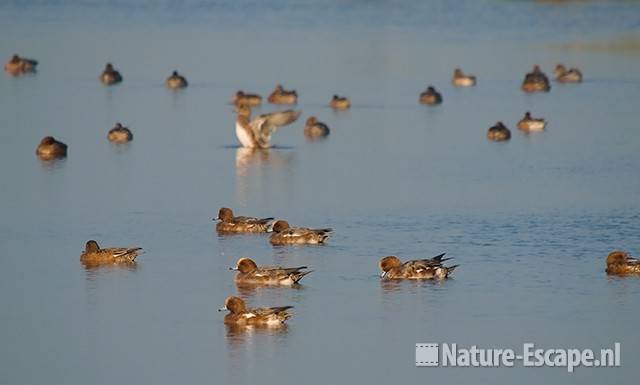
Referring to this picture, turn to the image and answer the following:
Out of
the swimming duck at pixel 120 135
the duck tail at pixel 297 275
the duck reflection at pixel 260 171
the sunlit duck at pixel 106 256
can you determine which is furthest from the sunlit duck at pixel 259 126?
the duck tail at pixel 297 275

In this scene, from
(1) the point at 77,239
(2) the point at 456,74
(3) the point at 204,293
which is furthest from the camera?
(2) the point at 456,74

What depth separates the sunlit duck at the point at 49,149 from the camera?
98.3 feet

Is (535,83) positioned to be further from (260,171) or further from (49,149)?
(49,149)

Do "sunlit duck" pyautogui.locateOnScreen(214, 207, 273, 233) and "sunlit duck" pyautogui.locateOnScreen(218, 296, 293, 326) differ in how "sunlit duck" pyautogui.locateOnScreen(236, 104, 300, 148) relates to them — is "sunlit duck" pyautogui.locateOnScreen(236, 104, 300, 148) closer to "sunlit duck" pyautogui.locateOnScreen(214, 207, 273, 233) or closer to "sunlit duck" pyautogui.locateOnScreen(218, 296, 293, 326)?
"sunlit duck" pyautogui.locateOnScreen(214, 207, 273, 233)

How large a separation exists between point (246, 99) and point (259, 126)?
5.41 metres

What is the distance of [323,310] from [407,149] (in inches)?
508

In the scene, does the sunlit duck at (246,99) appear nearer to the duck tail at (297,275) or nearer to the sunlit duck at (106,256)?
the sunlit duck at (106,256)

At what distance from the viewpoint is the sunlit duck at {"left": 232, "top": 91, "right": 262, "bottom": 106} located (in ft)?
123

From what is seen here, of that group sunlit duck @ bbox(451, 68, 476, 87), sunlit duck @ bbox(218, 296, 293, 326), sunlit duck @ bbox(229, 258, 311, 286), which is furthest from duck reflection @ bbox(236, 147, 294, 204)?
sunlit duck @ bbox(451, 68, 476, 87)

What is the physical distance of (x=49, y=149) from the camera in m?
30.0

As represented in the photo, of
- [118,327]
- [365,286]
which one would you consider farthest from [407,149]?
[118,327]

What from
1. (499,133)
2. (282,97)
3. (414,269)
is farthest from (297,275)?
(282,97)

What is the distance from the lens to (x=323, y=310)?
61.8 feet

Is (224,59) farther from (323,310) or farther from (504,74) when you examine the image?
(323,310)
